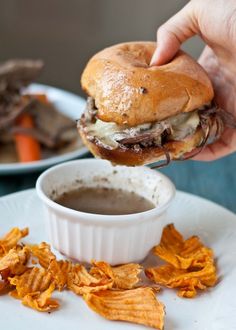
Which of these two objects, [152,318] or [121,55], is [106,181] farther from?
[152,318]

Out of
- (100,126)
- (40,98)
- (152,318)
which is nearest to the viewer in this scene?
(152,318)

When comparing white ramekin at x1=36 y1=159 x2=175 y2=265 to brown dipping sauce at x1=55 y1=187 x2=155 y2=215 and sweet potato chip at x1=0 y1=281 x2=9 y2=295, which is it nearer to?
brown dipping sauce at x1=55 y1=187 x2=155 y2=215

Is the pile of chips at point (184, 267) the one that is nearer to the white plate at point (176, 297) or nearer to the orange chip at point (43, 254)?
the white plate at point (176, 297)

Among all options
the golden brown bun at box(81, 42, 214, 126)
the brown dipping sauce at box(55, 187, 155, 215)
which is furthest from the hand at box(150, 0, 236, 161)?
the brown dipping sauce at box(55, 187, 155, 215)

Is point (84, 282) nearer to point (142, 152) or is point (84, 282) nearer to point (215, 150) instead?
point (142, 152)

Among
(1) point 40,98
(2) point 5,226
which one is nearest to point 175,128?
(2) point 5,226

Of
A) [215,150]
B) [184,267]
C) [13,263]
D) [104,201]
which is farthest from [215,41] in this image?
[13,263]
